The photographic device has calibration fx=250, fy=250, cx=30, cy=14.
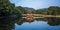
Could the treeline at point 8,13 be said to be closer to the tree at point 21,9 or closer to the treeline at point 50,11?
the tree at point 21,9

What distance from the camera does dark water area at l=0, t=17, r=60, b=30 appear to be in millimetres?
3109

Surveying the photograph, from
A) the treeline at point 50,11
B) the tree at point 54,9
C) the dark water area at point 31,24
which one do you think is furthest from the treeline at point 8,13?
the tree at point 54,9

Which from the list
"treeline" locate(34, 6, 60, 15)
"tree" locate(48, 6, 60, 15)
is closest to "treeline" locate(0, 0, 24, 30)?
"treeline" locate(34, 6, 60, 15)

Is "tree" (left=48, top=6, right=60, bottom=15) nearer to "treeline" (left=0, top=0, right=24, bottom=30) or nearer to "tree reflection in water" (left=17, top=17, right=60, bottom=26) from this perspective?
"tree reflection in water" (left=17, top=17, right=60, bottom=26)

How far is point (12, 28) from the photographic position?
10.3 feet

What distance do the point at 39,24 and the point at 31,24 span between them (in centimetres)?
10

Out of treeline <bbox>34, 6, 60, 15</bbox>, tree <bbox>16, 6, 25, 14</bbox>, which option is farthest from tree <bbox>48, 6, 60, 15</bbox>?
tree <bbox>16, 6, 25, 14</bbox>

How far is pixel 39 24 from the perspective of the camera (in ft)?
10.2

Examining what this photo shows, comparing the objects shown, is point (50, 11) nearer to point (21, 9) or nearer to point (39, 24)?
point (39, 24)

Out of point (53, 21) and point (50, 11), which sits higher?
point (50, 11)

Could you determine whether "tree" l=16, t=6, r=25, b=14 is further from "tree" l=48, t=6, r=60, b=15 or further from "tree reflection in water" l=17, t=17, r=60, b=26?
"tree" l=48, t=6, r=60, b=15

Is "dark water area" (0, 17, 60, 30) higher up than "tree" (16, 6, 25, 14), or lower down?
lower down

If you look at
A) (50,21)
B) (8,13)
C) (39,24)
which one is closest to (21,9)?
(8,13)

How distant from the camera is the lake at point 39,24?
10.2ft
